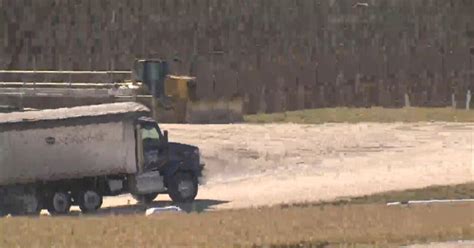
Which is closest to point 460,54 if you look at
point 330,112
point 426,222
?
point 330,112

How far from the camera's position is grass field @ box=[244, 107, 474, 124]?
50250mm

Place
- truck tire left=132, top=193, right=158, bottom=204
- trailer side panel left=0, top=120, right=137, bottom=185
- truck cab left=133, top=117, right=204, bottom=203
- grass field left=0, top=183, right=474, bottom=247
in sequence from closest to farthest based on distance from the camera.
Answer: grass field left=0, top=183, right=474, bottom=247, trailer side panel left=0, top=120, right=137, bottom=185, truck cab left=133, top=117, right=204, bottom=203, truck tire left=132, top=193, right=158, bottom=204

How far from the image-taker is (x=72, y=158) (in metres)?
29.4

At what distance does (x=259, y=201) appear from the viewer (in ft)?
102

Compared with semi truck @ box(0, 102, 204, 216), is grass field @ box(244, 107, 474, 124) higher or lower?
lower

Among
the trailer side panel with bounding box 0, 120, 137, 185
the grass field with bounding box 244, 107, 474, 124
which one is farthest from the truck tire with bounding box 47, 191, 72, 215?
the grass field with bounding box 244, 107, 474, 124

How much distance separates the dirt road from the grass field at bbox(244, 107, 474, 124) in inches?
Answer: 69.7

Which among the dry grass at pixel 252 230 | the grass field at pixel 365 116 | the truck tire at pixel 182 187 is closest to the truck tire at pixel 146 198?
the truck tire at pixel 182 187

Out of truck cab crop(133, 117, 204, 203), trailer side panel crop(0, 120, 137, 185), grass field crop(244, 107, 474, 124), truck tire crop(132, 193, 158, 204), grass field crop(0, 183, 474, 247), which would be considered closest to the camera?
grass field crop(0, 183, 474, 247)

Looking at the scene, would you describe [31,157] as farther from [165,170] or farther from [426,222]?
[426,222]

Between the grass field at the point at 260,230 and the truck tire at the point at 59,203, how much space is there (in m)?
8.09

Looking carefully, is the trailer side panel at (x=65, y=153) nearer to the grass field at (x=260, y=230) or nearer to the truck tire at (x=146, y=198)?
the truck tire at (x=146, y=198)

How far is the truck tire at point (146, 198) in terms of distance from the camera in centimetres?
3065

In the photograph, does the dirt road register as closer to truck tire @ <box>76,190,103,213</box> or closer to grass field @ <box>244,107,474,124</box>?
grass field @ <box>244,107,474,124</box>
